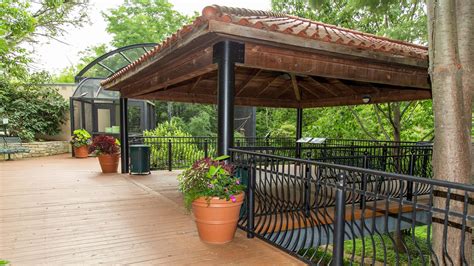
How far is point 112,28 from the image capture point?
18484 millimetres

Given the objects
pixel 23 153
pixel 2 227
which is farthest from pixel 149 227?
pixel 23 153

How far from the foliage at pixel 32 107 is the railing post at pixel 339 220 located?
12389mm

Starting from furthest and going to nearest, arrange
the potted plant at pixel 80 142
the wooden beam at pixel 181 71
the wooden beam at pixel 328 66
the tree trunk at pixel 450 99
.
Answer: the potted plant at pixel 80 142 → the wooden beam at pixel 181 71 → the wooden beam at pixel 328 66 → the tree trunk at pixel 450 99

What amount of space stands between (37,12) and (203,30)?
520 inches

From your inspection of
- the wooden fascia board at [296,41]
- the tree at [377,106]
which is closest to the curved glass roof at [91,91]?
the tree at [377,106]

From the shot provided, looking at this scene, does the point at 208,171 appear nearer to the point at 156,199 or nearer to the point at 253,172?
the point at 253,172

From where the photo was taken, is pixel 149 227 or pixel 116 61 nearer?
pixel 149 227

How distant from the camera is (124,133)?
285 inches

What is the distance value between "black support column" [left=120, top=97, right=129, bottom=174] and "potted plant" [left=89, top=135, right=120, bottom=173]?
17 centimetres

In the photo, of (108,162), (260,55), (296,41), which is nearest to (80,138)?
(108,162)

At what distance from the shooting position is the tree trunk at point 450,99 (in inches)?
96.4

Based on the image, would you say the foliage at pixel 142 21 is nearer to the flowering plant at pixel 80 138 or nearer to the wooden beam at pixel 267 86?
the flowering plant at pixel 80 138

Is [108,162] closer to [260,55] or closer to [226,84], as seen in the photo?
[226,84]

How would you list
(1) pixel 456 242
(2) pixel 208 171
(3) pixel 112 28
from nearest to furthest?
(1) pixel 456 242, (2) pixel 208 171, (3) pixel 112 28
